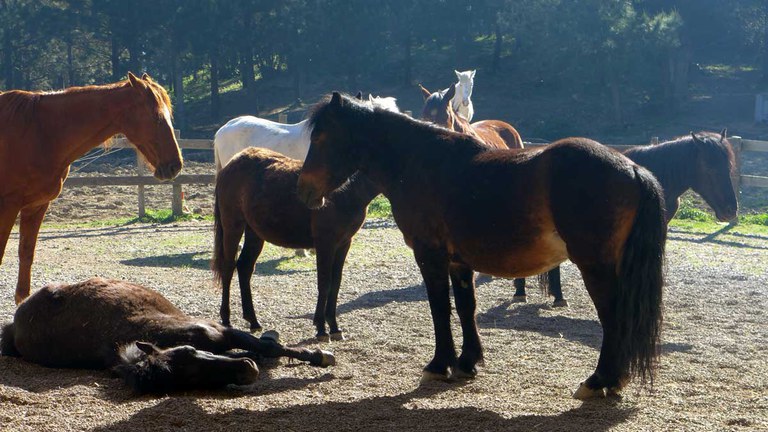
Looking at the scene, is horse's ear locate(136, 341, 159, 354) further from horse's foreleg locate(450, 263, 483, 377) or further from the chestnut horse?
horse's foreleg locate(450, 263, 483, 377)

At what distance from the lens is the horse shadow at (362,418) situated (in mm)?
3865

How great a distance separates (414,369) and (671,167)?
152 inches

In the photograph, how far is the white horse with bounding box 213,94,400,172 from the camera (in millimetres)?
11023

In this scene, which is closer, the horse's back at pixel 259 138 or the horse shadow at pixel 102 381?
the horse shadow at pixel 102 381

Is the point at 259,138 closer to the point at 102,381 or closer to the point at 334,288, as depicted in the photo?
the point at 334,288

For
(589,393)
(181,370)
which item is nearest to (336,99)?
(181,370)

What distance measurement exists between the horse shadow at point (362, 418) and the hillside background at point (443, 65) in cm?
2523

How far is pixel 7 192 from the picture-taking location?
20.1 ft

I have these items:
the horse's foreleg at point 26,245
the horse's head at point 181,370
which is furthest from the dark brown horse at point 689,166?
the horse's foreleg at point 26,245

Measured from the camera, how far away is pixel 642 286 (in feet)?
13.7

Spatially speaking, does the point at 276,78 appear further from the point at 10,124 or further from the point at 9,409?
the point at 9,409

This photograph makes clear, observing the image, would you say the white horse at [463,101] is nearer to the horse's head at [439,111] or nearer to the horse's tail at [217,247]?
the horse's head at [439,111]

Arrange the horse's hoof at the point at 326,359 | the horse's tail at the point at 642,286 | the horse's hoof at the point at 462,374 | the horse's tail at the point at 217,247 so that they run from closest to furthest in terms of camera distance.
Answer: the horse's tail at the point at 642,286 < the horse's hoof at the point at 462,374 < the horse's hoof at the point at 326,359 < the horse's tail at the point at 217,247

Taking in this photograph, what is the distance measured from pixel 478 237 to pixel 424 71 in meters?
34.2
